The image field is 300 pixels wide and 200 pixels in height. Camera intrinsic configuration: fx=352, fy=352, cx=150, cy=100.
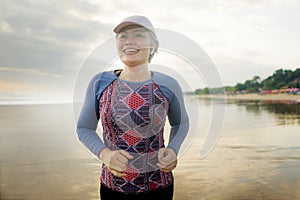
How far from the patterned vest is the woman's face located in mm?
76

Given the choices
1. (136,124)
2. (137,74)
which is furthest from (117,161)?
(137,74)

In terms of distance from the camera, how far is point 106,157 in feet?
3.58

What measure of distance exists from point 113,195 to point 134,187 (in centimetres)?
9

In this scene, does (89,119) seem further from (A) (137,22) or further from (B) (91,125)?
(A) (137,22)

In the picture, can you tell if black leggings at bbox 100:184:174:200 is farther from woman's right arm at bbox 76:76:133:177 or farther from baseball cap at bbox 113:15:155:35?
baseball cap at bbox 113:15:155:35

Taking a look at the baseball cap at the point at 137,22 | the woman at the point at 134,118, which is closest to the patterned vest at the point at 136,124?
the woman at the point at 134,118

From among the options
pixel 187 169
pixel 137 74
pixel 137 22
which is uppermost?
pixel 137 22

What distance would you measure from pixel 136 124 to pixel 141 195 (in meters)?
0.25

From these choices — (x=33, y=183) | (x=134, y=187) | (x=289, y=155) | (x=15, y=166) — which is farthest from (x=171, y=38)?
(x=289, y=155)

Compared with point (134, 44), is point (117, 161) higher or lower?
lower

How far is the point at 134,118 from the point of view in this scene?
108 cm

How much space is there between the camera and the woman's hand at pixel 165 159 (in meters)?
1.10

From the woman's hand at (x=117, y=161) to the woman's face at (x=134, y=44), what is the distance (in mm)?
287

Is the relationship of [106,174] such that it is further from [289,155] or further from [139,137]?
[289,155]
